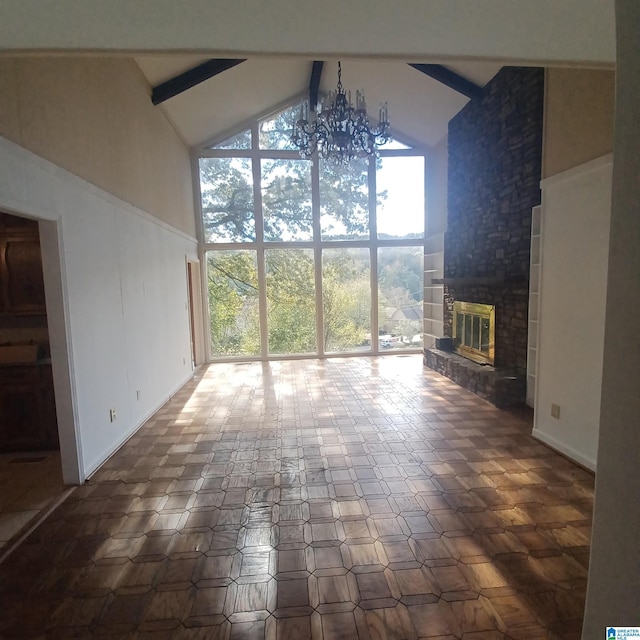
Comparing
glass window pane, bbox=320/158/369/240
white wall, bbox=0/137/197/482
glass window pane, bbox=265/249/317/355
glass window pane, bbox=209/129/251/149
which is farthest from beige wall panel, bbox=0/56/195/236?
glass window pane, bbox=320/158/369/240

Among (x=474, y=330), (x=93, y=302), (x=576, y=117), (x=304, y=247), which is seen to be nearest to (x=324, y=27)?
(x=576, y=117)

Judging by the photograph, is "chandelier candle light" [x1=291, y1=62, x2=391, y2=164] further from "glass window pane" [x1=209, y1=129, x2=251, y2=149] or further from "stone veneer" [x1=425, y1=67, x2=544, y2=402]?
"glass window pane" [x1=209, y1=129, x2=251, y2=149]

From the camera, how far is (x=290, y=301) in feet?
25.3

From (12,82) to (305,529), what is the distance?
3.24 metres

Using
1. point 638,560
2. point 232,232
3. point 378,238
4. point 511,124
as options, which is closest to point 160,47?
point 638,560

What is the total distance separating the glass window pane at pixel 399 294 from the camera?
25.6 feet

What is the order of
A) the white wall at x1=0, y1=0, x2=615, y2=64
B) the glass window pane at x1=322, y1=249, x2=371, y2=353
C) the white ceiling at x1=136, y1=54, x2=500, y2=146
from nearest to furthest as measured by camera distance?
1. the white wall at x1=0, y1=0, x2=615, y2=64
2. the white ceiling at x1=136, y1=54, x2=500, y2=146
3. the glass window pane at x1=322, y1=249, x2=371, y2=353

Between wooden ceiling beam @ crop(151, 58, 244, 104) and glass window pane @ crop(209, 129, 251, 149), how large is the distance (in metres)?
2.21

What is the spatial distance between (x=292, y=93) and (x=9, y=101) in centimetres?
566

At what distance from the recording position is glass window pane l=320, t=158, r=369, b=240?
754cm

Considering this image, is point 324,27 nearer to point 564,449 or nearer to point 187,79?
point 564,449

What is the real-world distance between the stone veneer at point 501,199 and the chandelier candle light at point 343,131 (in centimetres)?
155

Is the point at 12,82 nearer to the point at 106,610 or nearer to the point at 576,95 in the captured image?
the point at 106,610

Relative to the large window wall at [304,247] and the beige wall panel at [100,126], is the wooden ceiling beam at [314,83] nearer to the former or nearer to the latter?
the large window wall at [304,247]
